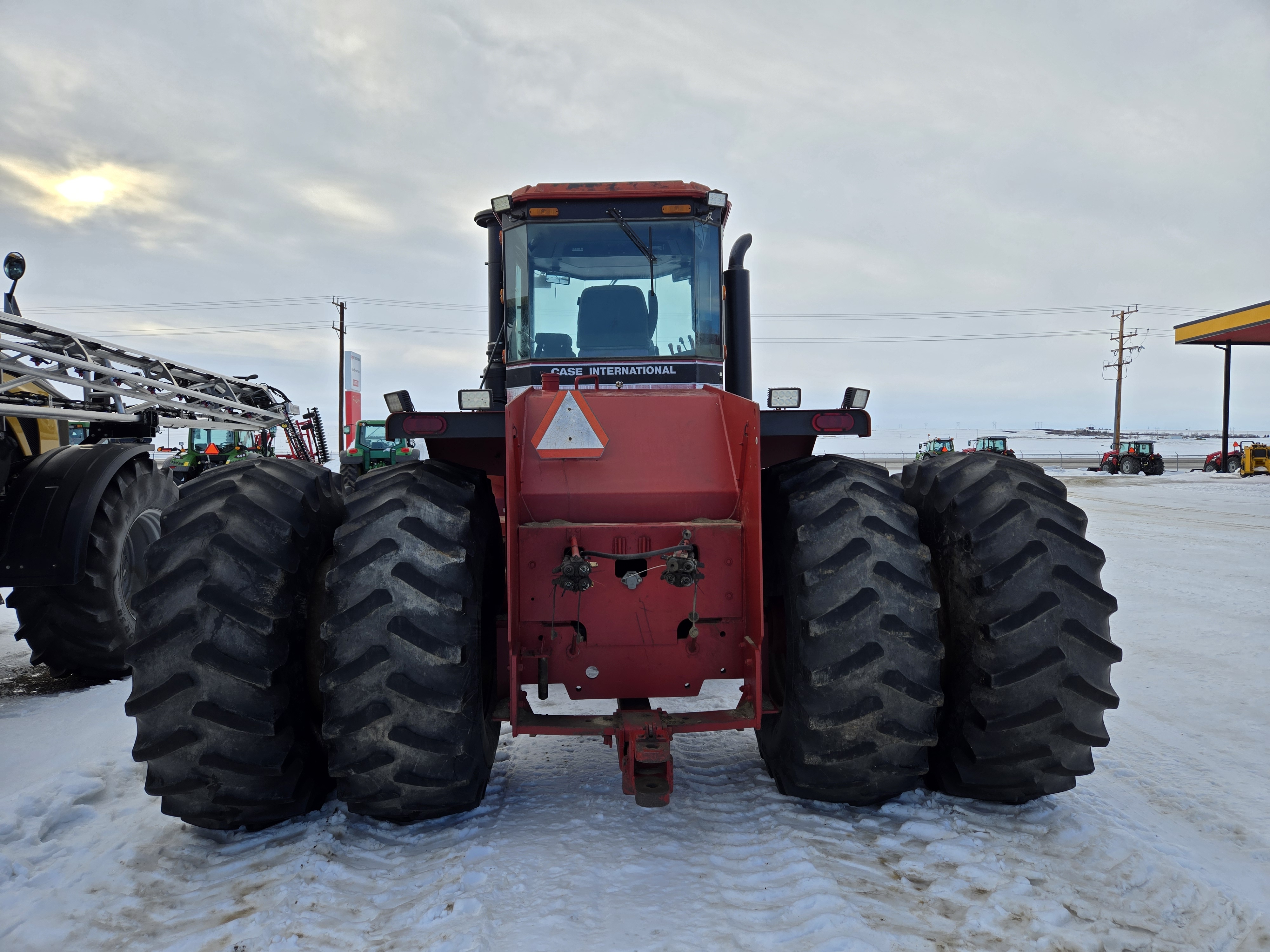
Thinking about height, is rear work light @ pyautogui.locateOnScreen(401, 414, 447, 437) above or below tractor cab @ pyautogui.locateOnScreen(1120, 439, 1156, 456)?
above

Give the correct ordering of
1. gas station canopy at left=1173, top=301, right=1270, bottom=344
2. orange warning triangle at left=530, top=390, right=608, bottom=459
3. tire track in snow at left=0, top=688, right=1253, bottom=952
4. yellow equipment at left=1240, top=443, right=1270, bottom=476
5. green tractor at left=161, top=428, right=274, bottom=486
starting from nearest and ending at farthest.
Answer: tire track in snow at left=0, top=688, right=1253, bottom=952 → orange warning triangle at left=530, top=390, right=608, bottom=459 → green tractor at left=161, top=428, right=274, bottom=486 → gas station canopy at left=1173, top=301, right=1270, bottom=344 → yellow equipment at left=1240, top=443, right=1270, bottom=476

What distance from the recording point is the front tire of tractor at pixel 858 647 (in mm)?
3082

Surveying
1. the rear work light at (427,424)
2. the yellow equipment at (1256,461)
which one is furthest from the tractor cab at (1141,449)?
the rear work light at (427,424)

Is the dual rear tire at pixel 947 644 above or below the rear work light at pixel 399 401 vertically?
below

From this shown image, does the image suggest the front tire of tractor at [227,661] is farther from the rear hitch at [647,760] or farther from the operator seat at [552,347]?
the operator seat at [552,347]

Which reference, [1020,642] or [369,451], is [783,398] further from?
[369,451]

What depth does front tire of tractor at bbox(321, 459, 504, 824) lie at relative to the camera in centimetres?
298

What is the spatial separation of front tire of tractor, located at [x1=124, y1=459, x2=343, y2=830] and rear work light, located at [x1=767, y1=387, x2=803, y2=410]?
2157 mm

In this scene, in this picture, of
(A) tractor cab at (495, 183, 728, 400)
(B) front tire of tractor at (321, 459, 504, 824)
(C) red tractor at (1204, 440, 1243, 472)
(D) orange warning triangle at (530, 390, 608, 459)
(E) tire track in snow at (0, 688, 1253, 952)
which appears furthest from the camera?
(C) red tractor at (1204, 440, 1243, 472)

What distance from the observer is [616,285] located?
4.60 meters

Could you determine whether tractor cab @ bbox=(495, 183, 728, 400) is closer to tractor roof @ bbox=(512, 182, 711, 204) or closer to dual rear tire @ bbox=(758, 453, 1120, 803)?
tractor roof @ bbox=(512, 182, 711, 204)

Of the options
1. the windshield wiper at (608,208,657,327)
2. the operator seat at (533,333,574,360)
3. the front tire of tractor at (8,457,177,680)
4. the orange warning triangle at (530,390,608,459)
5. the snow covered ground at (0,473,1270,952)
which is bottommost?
the snow covered ground at (0,473,1270,952)

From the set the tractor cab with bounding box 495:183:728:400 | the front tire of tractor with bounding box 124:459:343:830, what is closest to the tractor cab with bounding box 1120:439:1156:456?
the tractor cab with bounding box 495:183:728:400

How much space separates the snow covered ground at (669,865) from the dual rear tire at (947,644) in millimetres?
286
